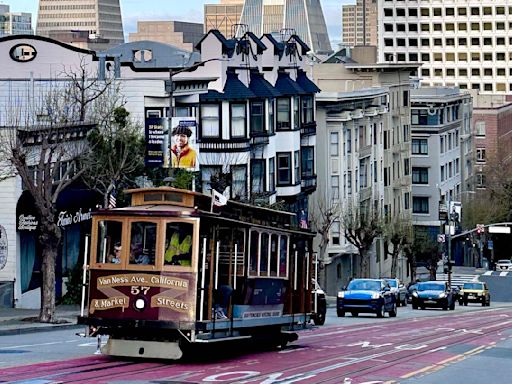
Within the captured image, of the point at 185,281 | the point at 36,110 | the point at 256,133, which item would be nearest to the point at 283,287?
the point at 185,281

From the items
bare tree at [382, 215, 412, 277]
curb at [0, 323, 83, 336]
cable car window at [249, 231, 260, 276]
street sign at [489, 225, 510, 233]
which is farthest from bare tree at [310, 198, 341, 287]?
cable car window at [249, 231, 260, 276]

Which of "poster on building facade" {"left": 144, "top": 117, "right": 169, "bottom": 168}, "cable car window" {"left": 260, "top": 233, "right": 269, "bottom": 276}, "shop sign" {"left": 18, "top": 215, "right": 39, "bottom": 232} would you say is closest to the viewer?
"cable car window" {"left": 260, "top": 233, "right": 269, "bottom": 276}

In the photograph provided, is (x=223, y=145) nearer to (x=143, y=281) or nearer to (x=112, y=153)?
(x=112, y=153)

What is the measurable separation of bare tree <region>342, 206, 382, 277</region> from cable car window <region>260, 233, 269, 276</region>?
49666 millimetres

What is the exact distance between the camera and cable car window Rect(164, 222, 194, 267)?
23438mm

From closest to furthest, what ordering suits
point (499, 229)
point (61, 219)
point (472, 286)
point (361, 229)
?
point (61, 219) < point (472, 286) < point (361, 229) < point (499, 229)

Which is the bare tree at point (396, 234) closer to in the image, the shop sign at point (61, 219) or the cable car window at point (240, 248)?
the shop sign at point (61, 219)

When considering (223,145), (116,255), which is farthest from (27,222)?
(116,255)

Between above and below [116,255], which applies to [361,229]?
above

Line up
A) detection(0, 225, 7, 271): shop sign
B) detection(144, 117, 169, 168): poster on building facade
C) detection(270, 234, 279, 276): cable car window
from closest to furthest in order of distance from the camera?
detection(270, 234, 279, 276): cable car window → detection(144, 117, 169, 168): poster on building facade → detection(0, 225, 7, 271): shop sign

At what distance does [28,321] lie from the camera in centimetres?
3725

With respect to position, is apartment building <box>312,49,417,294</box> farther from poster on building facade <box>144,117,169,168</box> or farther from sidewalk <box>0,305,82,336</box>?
sidewalk <box>0,305,82,336</box>

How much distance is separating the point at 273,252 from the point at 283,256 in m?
0.79

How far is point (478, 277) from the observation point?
99.0 metres
